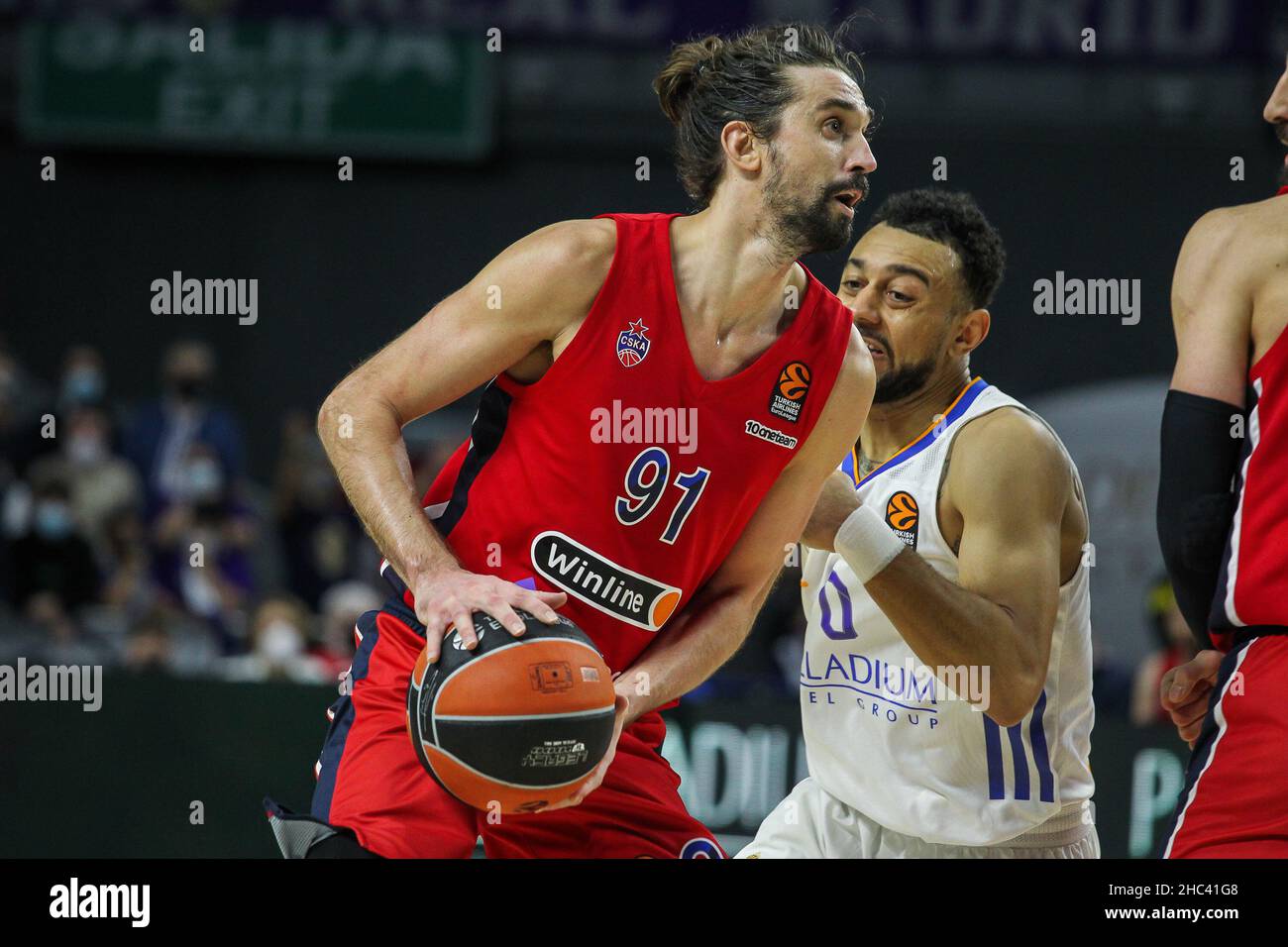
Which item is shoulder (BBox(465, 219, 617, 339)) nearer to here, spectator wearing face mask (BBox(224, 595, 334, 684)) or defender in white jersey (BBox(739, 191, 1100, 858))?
defender in white jersey (BBox(739, 191, 1100, 858))

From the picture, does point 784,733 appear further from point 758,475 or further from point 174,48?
point 174,48

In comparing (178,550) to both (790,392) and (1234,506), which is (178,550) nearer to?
(790,392)

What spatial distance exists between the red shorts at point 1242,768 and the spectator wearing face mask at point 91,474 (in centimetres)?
813

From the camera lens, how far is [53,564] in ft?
30.6

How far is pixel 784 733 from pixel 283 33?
7.16 metres

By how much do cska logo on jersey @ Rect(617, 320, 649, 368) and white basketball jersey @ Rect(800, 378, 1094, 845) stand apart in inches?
35.2

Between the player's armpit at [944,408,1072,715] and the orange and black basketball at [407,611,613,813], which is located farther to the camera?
the player's armpit at [944,408,1072,715]

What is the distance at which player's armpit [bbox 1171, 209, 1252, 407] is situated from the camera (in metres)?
2.83

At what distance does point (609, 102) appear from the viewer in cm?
1160

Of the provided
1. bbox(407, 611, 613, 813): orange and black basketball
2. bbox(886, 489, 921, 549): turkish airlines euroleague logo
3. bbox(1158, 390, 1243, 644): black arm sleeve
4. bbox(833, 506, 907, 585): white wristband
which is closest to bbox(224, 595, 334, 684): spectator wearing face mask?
bbox(886, 489, 921, 549): turkish airlines euroleague logo

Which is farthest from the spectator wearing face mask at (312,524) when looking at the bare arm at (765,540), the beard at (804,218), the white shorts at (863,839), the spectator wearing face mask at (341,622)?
the beard at (804,218)

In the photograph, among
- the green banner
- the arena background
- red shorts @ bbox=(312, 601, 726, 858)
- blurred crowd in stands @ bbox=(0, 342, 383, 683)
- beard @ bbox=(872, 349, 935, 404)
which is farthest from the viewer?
the green banner

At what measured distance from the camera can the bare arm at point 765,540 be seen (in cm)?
342
